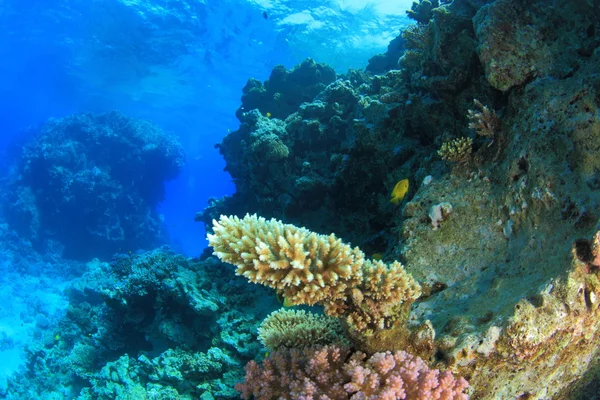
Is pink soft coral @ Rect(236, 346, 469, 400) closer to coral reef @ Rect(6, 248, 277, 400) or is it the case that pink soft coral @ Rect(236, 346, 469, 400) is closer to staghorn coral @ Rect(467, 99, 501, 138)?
coral reef @ Rect(6, 248, 277, 400)

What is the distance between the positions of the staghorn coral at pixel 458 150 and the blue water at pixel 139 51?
21.1m

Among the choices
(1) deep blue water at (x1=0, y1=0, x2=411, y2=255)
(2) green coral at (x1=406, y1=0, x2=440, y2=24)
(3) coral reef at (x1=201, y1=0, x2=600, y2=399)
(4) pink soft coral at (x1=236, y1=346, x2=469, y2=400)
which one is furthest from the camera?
(1) deep blue water at (x1=0, y1=0, x2=411, y2=255)

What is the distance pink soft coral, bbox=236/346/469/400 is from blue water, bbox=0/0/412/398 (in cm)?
2032

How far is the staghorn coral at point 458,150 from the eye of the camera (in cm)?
452

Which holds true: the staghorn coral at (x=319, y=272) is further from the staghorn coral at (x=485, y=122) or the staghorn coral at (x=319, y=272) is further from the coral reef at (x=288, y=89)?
the coral reef at (x=288, y=89)

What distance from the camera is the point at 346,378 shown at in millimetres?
2988

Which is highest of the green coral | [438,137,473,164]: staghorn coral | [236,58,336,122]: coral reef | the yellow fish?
[236,58,336,122]: coral reef

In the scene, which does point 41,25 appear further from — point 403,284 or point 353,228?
point 403,284

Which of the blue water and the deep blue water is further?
the deep blue water

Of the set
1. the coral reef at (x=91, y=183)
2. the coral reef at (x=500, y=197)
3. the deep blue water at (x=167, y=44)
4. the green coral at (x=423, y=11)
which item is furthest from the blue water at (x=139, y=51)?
the coral reef at (x=500, y=197)

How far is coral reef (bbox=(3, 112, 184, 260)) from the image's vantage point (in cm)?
2459

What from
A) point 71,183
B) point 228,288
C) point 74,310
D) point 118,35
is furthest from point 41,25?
point 228,288

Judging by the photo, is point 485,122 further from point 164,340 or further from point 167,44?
point 167,44

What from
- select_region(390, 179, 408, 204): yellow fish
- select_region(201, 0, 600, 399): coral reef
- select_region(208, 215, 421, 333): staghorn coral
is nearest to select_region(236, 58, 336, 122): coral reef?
select_region(201, 0, 600, 399): coral reef
